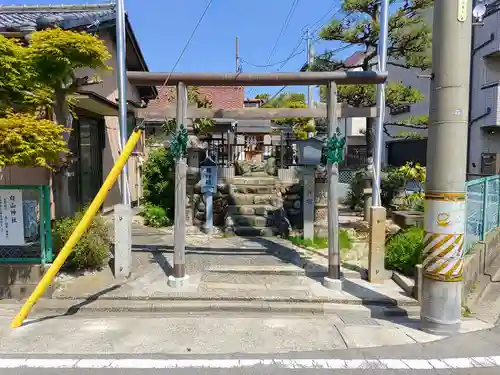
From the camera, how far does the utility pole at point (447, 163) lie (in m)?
4.19

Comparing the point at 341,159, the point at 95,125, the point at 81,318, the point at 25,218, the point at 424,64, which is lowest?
the point at 81,318

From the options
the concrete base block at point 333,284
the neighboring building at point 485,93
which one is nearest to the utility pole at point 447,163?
the concrete base block at point 333,284

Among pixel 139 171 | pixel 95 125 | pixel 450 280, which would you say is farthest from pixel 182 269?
pixel 139 171

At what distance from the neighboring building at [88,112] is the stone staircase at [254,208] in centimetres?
337

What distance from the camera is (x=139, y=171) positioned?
13359 mm

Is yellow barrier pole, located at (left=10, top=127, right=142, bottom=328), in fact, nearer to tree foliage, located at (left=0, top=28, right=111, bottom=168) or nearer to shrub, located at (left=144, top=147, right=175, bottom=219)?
tree foliage, located at (left=0, top=28, right=111, bottom=168)

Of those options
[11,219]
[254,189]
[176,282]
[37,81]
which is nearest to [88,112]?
[37,81]

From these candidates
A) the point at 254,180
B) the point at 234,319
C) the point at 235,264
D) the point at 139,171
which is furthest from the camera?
the point at 139,171

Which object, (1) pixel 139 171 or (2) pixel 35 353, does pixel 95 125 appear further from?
(2) pixel 35 353

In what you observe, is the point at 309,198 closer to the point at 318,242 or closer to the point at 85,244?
the point at 318,242

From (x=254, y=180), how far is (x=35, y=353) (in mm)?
7063

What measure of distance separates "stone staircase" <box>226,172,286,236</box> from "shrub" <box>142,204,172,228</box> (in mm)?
1979

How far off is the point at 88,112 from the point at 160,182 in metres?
2.87

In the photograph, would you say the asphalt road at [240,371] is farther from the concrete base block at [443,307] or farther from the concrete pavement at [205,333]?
the concrete base block at [443,307]
